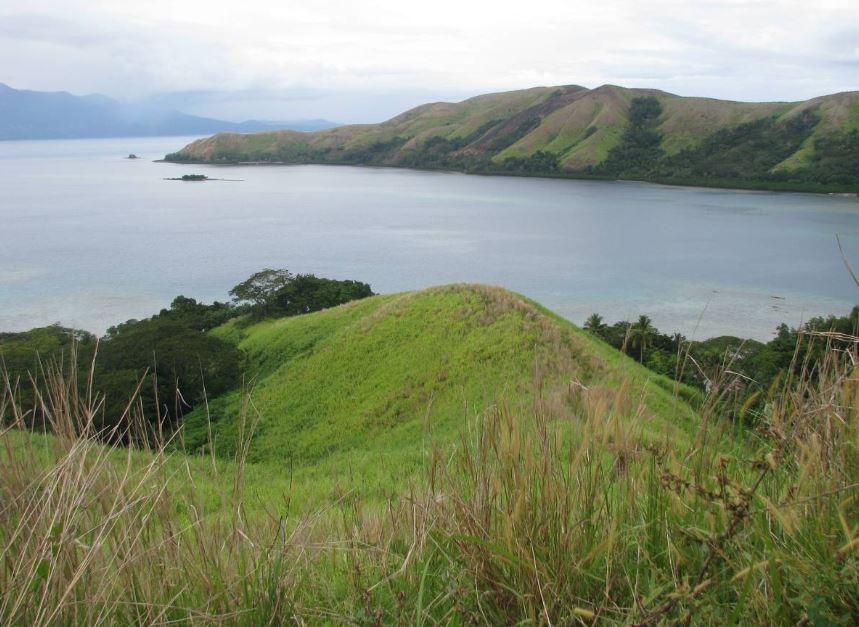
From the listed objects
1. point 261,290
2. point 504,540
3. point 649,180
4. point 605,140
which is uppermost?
point 605,140

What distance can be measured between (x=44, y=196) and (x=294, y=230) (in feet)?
158

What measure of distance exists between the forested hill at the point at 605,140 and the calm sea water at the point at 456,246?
26.0 ft

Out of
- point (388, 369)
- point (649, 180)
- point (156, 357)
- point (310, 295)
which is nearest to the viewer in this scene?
point (388, 369)

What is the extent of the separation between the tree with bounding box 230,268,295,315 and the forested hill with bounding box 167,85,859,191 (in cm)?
7809

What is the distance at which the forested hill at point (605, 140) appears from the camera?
95.4 metres

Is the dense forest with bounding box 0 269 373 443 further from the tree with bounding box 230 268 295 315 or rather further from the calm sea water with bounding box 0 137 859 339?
the calm sea water with bounding box 0 137 859 339

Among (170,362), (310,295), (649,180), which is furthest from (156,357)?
(649,180)

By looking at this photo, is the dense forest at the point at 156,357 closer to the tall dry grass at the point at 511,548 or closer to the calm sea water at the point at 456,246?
the tall dry grass at the point at 511,548

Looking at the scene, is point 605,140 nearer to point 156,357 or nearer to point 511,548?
point 156,357

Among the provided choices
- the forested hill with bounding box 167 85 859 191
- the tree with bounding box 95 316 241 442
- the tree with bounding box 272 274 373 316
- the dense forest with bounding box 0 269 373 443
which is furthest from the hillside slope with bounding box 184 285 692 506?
the forested hill with bounding box 167 85 859 191

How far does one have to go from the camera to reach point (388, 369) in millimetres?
18938

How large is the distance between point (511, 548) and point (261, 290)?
32639 millimetres

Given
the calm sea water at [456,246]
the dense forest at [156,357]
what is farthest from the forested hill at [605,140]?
the dense forest at [156,357]

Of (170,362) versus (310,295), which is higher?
(170,362)
